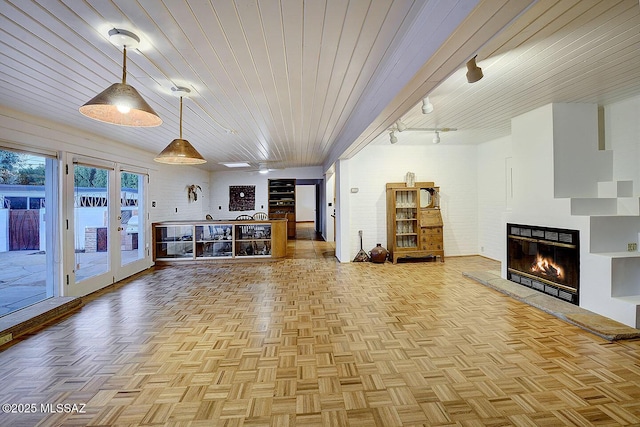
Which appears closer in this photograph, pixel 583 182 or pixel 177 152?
pixel 177 152

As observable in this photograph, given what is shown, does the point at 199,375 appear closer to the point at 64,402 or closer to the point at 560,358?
the point at 64,402

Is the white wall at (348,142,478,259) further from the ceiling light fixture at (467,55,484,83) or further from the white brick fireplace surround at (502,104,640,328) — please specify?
the ceiling light fixture at (467,55,484,83)

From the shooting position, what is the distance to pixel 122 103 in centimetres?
180

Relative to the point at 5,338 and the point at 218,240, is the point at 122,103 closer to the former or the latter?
the point at 5,338

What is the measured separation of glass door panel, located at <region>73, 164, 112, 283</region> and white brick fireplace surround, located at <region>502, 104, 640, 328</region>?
21.9ft

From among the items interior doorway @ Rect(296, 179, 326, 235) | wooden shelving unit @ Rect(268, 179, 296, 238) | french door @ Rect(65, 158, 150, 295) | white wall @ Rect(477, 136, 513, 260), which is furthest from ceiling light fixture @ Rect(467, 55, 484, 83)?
interior doorway @ Rect(296, 179, 326, 235)

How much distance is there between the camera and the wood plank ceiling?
171cm

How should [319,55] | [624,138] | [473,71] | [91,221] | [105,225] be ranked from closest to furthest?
[319,55]
[473,71]
[624,138]
[91,221]
[105,225]

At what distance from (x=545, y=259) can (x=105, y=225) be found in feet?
22.6

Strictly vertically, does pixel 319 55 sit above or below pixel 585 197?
above

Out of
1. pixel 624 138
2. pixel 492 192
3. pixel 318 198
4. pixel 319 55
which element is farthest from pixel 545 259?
pixel 318 198

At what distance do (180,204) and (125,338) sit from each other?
5.27 m

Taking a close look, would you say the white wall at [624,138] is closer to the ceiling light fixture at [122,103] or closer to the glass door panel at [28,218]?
the ceiling light fixture at [122,103]

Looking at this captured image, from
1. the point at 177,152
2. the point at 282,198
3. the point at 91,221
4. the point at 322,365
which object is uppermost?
the point at 177,152
